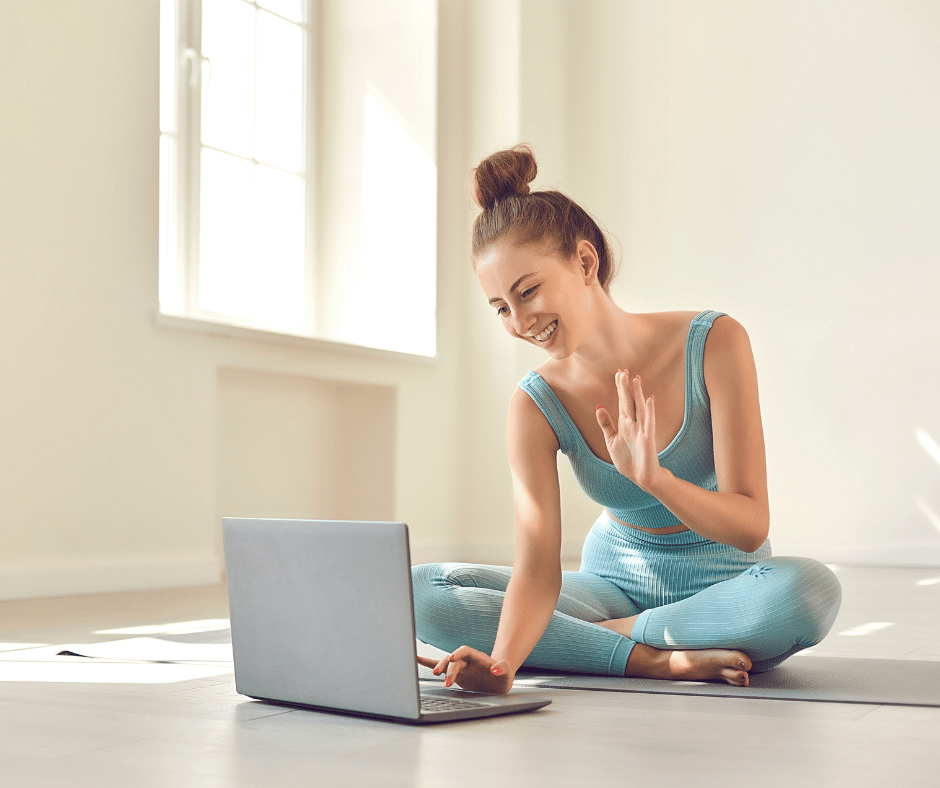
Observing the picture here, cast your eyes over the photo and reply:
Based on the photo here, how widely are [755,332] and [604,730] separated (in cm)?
413

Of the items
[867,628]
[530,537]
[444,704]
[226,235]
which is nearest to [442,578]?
[530,537]

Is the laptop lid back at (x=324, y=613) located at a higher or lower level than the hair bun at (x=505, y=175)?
lower

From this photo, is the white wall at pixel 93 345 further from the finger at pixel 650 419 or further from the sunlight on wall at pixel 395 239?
the finger at pixel 650 419

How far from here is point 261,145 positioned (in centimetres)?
464

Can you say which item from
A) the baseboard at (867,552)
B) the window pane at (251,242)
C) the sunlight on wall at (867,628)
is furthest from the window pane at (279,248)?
the sunlight on wall at (867,628)

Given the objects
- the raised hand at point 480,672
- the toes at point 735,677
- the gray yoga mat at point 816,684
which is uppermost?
the raised hand at point 480,672

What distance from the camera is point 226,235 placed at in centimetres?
445

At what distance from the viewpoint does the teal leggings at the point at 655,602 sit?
163 centimetres

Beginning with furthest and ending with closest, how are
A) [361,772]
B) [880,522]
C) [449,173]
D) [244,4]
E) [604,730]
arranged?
1. [449,173]
2. [880,522]
3. [244,4]
4. [604,730]
5. [361,772]

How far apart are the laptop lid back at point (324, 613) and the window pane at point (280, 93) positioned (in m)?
3.46

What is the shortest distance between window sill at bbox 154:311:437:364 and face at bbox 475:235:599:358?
239 centimetres

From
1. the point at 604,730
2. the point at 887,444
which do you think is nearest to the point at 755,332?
the point at 887,444

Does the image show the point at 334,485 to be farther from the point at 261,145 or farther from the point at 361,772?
the point at 361,772

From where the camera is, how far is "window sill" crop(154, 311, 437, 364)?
381 cm
